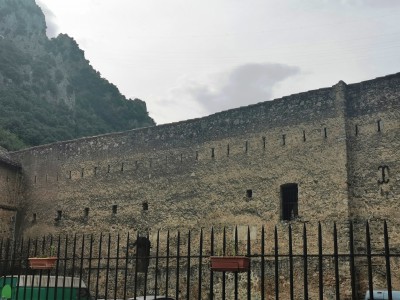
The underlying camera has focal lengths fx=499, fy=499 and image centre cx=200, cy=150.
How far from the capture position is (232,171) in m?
17.8

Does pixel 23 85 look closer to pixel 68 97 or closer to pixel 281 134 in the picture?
pixel 68 97

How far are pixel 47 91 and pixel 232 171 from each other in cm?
4051

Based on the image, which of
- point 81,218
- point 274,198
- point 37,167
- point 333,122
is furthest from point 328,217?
point 37,167

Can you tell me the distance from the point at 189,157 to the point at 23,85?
37147 mm

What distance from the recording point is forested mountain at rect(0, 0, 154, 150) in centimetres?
4449

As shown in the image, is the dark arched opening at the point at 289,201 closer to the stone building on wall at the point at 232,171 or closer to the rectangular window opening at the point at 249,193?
the stone building on wall at the point at 232,171

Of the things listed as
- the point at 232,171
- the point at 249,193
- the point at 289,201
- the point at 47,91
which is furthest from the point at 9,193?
the point at 47,91

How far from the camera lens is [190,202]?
1866 centimetres

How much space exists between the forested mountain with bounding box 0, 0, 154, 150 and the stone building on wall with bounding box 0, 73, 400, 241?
16.9 m

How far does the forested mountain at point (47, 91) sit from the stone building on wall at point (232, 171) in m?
16.9

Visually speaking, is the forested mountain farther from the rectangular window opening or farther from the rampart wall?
the rectangular window opening

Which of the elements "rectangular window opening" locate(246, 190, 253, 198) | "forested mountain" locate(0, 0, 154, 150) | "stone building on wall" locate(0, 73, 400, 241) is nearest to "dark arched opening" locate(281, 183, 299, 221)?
"stone building on wall" locate(0, 73, 400, 241)

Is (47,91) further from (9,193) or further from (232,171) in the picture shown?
(232,171)

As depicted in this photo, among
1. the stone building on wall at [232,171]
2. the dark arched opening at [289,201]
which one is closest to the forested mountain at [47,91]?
the stone building on wall at [232,171]
